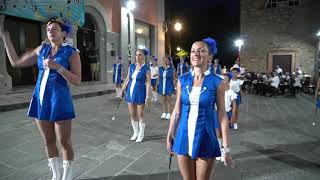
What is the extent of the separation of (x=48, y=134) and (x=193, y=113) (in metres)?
1.86

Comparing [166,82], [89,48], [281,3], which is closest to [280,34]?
[281,3]

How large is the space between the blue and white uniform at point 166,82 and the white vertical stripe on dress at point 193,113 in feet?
19.3

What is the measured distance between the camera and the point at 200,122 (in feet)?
7.98

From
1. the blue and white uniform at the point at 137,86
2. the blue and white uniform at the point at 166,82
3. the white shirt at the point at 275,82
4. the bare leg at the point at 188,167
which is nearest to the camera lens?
the bare leg at the point at 188,167

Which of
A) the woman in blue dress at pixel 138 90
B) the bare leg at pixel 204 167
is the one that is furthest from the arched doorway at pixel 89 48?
the bare leg at pixel 204 167

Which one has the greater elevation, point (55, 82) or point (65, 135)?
point (55, 82)

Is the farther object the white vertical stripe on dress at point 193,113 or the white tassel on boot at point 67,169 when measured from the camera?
the white tassel on boot at point 67,169

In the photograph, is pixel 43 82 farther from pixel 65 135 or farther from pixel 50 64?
pixel 65 135

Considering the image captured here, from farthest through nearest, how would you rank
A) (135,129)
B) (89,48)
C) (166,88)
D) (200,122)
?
1. (89,48)
2. (166,88)
3. (135,129)
4. (200,122)

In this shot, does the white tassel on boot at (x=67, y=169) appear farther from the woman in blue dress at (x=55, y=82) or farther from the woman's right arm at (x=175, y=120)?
the woman's right arm at (x=175, y=120)

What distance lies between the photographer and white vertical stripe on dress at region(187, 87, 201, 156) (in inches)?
95.9

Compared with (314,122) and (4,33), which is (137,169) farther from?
(314,122)

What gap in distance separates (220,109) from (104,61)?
15800 mm

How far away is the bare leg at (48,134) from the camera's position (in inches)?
125
